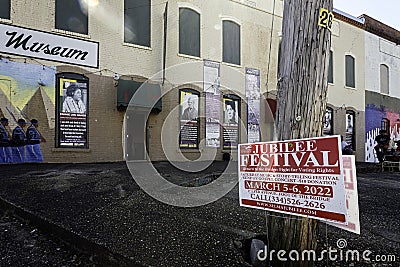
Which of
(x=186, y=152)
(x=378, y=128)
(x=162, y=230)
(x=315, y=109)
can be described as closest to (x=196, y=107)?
(x=186, y=152)

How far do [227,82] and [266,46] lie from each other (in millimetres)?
3158

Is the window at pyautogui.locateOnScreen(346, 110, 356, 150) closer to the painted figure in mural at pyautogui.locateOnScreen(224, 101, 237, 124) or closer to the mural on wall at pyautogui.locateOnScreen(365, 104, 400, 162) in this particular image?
the mural on wall at pyautogui.locateOnScreen(365, 104, 400, 162)

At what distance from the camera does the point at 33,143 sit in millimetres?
10055

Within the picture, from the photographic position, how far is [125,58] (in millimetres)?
11781

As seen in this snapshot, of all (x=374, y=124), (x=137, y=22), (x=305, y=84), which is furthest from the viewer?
(x=374, y=124)

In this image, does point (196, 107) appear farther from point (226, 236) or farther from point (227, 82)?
point (226, 236)

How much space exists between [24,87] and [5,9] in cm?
237

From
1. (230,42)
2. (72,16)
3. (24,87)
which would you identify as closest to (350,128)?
(230,42)

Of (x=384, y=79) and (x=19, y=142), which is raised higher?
(x=384, y=79)

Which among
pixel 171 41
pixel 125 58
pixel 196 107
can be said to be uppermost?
pixel 171 41

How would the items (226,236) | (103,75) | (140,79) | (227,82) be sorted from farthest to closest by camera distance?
(227,82) → (140,79) → (103,75) → (226,236)

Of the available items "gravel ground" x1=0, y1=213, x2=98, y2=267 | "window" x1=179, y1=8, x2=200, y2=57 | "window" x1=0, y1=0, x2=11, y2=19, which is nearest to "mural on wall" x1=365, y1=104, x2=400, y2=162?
"window" x1=179, y1=8, x2=200, y2=57

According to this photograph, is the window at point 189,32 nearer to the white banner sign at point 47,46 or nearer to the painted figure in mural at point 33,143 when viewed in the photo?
the white banner sign at point 47,46

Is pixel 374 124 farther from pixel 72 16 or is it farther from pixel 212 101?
pixel 72 16
